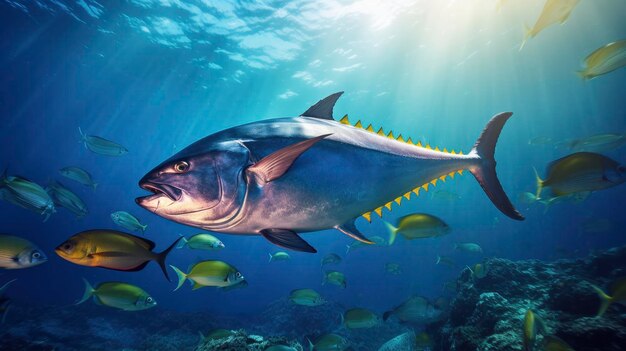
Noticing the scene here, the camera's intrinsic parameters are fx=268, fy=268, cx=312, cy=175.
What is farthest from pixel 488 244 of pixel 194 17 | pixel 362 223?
pixel 194 17

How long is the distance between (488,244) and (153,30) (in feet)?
142

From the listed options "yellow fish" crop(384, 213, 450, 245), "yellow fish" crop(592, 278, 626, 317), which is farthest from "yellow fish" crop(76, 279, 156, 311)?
"yellow fish" crop(592, 278, 626, 317)

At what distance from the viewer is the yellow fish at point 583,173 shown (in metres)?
3.00

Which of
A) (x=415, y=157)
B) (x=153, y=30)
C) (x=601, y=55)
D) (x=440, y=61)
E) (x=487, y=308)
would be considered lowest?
(x=487, y=308)

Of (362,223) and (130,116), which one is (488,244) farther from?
(130,116)

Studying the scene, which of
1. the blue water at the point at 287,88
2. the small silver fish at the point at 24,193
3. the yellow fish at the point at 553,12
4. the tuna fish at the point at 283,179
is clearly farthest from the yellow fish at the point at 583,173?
the small silver fish at the point at 24,193

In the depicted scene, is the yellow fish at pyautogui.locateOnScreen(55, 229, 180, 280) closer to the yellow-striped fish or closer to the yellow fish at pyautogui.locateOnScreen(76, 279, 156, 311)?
the yellow-striped fish

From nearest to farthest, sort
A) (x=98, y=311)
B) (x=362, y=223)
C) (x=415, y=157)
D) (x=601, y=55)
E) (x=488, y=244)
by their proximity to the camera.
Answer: (x=415, y=157) → (x=601, y=55) → (x=98, y=311) → (x=488, y=244) → (x=362, y=223)

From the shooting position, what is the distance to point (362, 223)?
1941 inches

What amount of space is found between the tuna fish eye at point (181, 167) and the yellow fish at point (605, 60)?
534 cm

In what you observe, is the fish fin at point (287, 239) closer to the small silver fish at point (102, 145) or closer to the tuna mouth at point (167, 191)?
the tuna mouth at point (167, 191)

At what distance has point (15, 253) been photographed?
3057 mm

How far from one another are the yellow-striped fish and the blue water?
12.5 feet

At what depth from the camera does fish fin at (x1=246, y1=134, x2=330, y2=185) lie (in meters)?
1.42
